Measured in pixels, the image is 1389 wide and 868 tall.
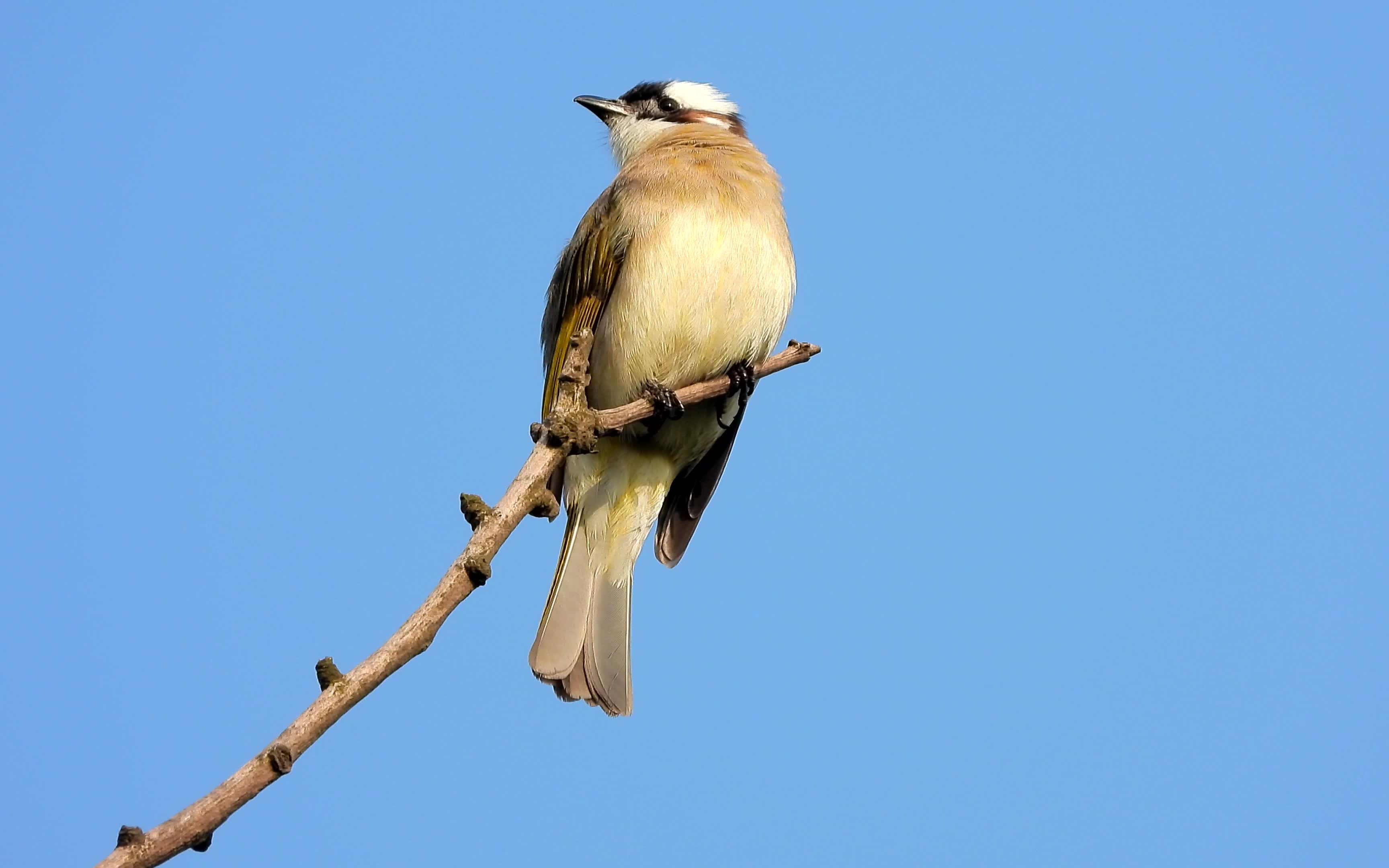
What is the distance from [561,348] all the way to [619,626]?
1.55 m

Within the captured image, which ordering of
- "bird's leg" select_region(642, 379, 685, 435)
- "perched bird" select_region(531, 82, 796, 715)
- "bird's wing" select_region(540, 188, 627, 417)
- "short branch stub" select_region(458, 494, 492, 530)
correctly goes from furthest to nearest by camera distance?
"bird's wing" select_region(540, 188, 627, 417) < "perched bird" select_region(531, 82, 796, 715) < "bird's leg" select_region(642, 379, 685, 435) < "short branch stub" select_region(458, 494, 492, 530)

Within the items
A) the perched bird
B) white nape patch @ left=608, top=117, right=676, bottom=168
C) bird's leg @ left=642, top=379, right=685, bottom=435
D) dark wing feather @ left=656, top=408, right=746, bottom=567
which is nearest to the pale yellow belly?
the perched bird

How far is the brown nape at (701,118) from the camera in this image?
8453 mm

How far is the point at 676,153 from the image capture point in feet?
24.3

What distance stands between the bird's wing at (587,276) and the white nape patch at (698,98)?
1650 millimetres

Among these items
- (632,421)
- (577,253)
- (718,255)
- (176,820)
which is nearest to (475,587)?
(176,820)

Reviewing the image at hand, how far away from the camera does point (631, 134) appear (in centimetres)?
863

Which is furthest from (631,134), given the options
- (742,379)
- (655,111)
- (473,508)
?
(473,508)

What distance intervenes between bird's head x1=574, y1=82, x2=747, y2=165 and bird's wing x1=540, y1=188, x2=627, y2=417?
1408 mm

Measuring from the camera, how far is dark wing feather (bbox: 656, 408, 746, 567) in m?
7.54

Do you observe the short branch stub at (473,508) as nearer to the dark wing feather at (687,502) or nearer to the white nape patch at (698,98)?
the dark wing feather at (687,502)

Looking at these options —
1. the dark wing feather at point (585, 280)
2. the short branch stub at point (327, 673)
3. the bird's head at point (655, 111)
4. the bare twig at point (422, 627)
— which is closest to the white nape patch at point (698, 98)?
the bird's head at point (655, 111)

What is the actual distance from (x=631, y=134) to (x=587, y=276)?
211 cm

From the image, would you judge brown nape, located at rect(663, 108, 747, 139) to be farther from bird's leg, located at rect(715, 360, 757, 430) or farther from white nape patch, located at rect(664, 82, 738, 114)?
bird's leg, located at rect(715, 360, 757, 430)
